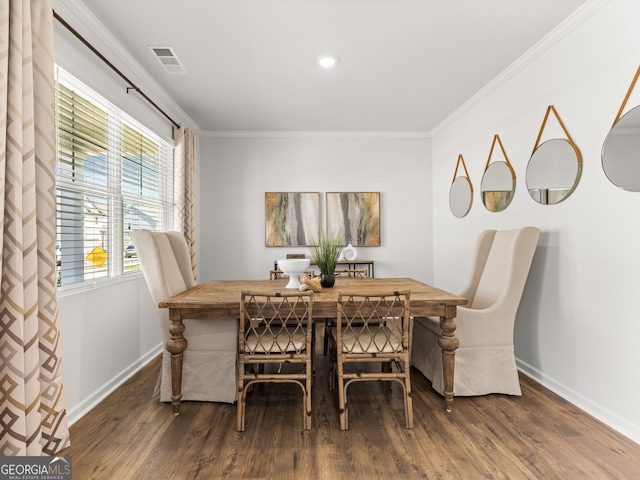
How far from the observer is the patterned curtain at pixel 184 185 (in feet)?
12.8

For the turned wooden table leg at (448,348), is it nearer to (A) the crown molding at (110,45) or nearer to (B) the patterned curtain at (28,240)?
(B) the patterned curtain at (28,240)

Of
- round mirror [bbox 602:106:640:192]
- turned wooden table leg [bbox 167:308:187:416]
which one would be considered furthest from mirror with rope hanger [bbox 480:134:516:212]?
turned wooden table leg [bbox 167:308:187:416]

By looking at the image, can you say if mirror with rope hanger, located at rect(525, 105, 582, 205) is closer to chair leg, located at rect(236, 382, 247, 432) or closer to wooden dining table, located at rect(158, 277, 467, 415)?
wooden dining table, located at rect(158, 277, 467, 415)

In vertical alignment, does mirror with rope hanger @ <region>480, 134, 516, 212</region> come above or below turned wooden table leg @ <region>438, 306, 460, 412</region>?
above

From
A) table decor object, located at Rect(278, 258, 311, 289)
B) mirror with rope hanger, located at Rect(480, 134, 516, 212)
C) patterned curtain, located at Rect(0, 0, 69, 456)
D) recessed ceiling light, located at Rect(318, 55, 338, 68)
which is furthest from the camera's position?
mirror with rope hanger, located at Rect(480, 134, 516, 212)

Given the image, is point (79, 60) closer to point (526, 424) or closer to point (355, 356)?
point (355, 356)

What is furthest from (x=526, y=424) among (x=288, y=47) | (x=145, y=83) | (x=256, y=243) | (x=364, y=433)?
(x=145, y=83)

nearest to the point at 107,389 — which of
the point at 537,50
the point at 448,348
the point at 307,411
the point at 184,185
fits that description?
the point at 307,411

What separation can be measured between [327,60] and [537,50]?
64.8 inches

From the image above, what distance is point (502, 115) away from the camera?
3330 mm

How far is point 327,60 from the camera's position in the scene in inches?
115

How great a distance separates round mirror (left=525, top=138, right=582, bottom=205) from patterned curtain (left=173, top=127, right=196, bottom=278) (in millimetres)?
3376

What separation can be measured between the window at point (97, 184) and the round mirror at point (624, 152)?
3.39 metres

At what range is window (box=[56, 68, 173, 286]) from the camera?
7.45ft
